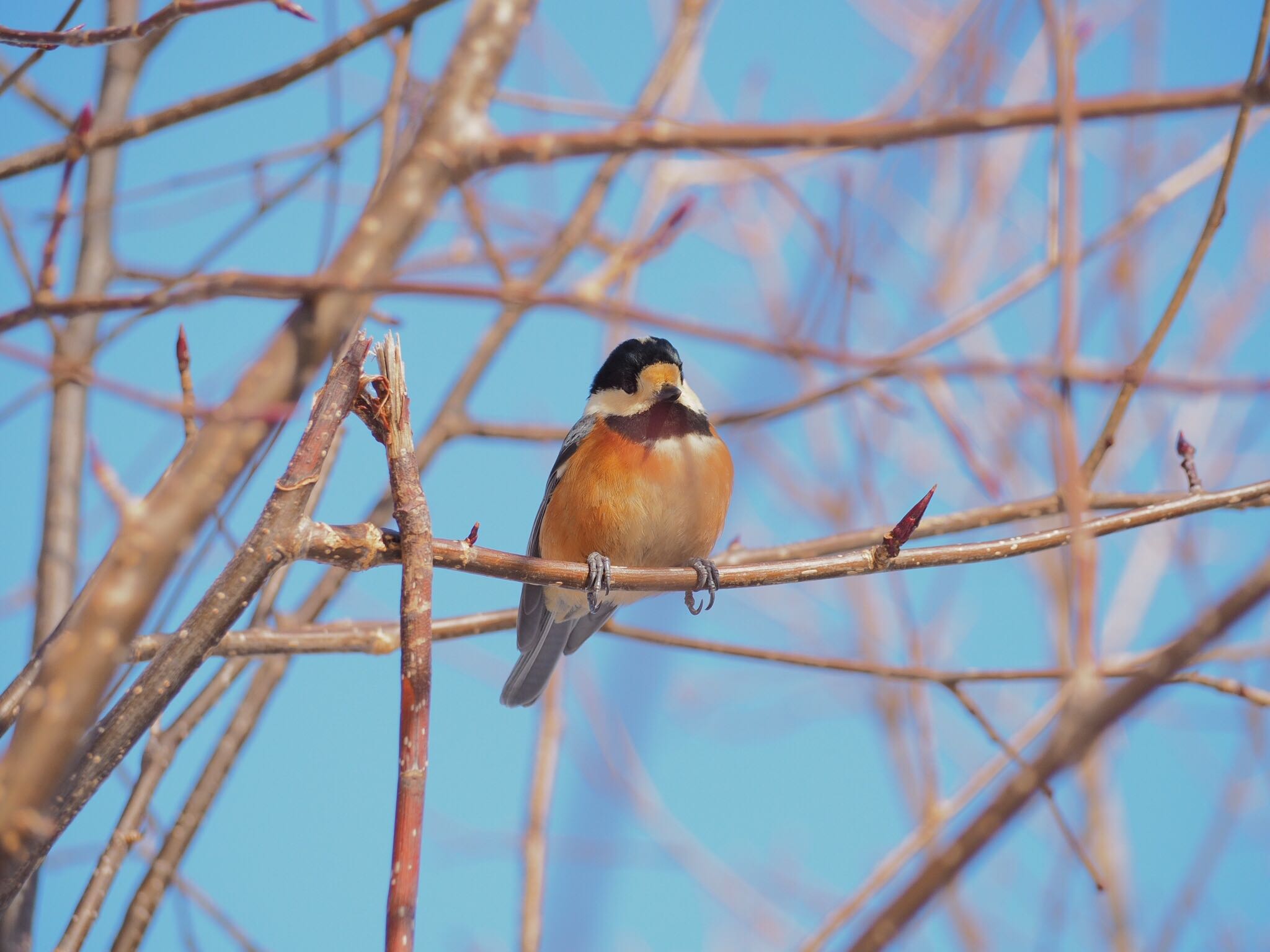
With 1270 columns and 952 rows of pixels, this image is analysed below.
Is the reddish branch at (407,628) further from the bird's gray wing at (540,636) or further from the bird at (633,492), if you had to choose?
the bird's gray wing at (540,636)

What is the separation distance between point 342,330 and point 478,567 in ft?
4.17

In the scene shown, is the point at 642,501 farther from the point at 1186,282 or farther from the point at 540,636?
the point at 1186,282

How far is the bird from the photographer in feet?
13.3

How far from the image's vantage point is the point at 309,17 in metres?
2.17

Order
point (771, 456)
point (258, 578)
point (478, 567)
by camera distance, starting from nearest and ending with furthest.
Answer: point (258, 578) → point (478, 567) → point (771, 456)

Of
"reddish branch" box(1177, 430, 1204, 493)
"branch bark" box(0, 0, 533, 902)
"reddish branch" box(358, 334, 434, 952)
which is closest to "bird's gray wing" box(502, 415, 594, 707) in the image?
"reddish branch" box(358, 334, 434, 952)

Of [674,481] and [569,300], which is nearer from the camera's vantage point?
[569,300]

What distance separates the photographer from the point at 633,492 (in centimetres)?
405

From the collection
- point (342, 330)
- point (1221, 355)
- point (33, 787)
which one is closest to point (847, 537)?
point (342, 330)

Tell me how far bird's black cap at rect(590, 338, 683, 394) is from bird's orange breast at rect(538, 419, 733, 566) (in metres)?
0.40

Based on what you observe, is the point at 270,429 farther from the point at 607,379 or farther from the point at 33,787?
the point at 607,379

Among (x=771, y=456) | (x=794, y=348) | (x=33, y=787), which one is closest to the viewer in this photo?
(x=33, y=787)

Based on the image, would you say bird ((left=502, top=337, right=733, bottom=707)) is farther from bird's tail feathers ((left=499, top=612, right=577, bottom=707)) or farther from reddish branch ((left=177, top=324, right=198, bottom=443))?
reddish branch ((left=177, top=324, right=198, bottom=443))

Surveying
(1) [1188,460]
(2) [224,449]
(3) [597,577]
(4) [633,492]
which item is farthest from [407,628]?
(1) [1188,460]
